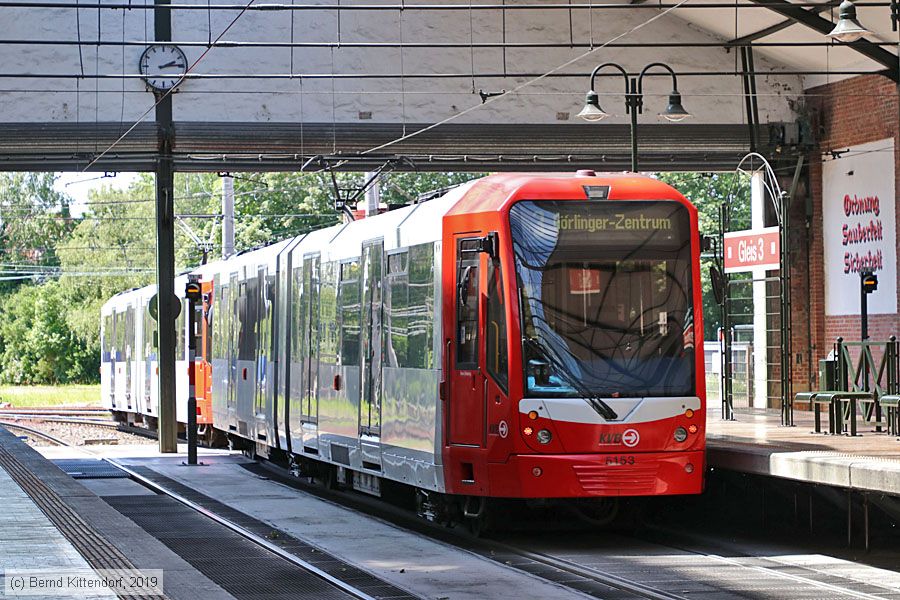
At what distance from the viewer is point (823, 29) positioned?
25.4 metres

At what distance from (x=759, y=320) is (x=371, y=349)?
1342 centimetres

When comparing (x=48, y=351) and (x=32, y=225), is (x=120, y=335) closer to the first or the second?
(x=48, y=351)

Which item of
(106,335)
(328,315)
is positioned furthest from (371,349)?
(106,335)

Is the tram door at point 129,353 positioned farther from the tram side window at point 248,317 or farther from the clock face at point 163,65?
the tram side window at point 248,317

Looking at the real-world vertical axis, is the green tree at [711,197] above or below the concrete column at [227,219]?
above

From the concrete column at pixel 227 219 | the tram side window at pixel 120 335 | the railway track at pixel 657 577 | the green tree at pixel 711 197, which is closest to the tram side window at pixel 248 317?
the railway track at pixel 657 577

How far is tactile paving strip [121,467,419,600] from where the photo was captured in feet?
39.8

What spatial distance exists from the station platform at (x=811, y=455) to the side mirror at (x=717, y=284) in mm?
1515

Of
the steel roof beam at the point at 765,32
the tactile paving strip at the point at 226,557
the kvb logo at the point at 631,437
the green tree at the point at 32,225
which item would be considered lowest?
the tactile paving strip at the point at 226,557

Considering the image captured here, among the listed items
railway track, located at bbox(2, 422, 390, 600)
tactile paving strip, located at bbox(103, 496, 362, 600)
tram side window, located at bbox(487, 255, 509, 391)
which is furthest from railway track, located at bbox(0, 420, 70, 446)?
tram side window, located at bbox(487, 255, 509, 391)

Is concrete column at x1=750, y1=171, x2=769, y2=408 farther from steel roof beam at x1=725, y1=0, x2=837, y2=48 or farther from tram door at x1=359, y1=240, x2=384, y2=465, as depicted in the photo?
tram door at x1=359, y1=240, x2=384, y2=465

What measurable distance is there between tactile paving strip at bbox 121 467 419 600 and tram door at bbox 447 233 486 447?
5.65 feet

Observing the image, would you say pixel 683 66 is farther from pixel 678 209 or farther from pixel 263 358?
pixel 678 209

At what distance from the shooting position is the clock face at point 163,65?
2695 centimetres
